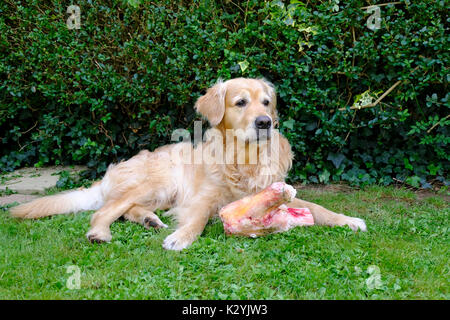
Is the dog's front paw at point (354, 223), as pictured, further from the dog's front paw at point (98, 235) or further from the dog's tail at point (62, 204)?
the dog's tail at point (62, 204)

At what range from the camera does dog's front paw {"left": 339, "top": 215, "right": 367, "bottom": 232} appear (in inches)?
133

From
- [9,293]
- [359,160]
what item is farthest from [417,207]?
[9,293]

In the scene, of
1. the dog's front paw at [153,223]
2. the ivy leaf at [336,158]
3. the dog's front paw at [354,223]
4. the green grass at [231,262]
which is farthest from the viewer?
the ivy leaf at [336,158]

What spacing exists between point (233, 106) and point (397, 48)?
206 cm

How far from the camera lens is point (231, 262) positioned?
277 centimetres

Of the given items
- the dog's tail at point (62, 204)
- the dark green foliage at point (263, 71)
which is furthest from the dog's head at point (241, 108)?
the dog's tail at point (62, 204)

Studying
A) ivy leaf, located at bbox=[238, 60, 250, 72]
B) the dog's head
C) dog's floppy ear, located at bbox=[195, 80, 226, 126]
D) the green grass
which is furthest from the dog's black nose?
ivy leaf, located at bbox=[238, 60, 250, 72]

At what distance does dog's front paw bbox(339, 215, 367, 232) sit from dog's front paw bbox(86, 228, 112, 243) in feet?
6.45

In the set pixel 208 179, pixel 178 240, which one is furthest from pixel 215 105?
pixel 178 240

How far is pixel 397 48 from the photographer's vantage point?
4398mm

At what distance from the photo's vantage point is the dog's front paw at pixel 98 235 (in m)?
3.23

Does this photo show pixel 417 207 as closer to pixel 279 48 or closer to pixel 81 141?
pixel 279 48

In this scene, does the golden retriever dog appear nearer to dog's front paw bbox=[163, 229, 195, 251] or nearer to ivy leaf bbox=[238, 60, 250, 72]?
dog's front paw bbox=[163, 229, 195, 251]

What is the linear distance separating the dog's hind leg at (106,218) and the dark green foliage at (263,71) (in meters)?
1.37
